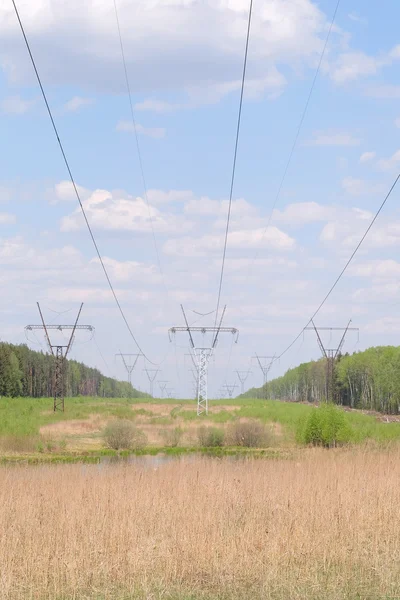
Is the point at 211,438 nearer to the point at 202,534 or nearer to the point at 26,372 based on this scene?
the point at 202,534

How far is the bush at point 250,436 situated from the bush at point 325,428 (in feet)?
17.5

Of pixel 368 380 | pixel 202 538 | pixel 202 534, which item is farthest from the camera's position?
pixel 368 380

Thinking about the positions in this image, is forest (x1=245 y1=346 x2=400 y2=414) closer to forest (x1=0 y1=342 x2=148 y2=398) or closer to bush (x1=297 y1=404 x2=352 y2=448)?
forest (x1=0 y1=342 x2=148 y2=398)

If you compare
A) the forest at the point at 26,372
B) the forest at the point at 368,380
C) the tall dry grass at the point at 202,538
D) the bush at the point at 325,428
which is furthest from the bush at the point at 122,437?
the forest at the point at 26,372

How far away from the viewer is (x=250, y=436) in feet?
169

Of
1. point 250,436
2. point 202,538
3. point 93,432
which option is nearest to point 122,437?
point 250,436

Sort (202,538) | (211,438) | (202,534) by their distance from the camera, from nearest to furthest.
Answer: (202,538) → (202,534) → (211,438)

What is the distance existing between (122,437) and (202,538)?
3679cm

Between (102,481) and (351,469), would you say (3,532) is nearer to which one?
(102,481)

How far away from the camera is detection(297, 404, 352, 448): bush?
44.1 meters

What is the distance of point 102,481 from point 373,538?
7.06 meters

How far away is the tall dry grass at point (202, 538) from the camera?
1121cm

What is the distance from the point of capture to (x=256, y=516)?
1473 centimetres

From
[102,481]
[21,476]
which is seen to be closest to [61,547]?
[102,481]
